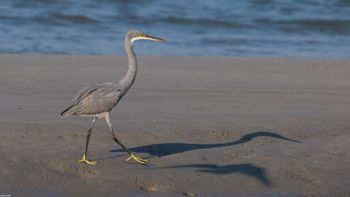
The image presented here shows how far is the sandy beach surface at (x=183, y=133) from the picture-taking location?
7746 mm

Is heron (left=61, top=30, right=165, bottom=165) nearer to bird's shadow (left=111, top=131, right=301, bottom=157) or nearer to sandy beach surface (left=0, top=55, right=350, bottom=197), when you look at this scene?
sandy beach surface (left=0, top=55, right=350, bottom=197)

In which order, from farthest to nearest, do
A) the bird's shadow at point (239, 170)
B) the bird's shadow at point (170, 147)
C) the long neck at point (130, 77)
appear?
the bird's shadow at point (170, 147), the long neck at point (130, 77), the bird's shadow at point (239, 170)

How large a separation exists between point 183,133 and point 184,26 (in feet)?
36.1

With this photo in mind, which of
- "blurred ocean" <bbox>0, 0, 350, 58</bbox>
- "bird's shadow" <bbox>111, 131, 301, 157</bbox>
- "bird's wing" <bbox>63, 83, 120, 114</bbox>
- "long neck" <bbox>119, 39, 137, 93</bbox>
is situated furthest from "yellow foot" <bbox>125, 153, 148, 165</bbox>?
"blurred ocean" <bbox>0, 0, 350, 58</bbox>

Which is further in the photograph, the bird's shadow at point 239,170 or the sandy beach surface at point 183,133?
the bird's shadow at point 239,170

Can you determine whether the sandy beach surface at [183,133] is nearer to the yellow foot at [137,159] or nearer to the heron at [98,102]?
the yellow foot at [137,159]

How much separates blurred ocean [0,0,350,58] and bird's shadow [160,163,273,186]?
7.33m

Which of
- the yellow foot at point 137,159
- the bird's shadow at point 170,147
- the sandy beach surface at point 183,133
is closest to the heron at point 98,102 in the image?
the yellow foot at point 137,159

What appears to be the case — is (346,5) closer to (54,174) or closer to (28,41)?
(28,41)

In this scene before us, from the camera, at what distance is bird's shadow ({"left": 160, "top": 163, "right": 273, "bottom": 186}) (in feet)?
26.3

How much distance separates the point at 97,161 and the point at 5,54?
651cm

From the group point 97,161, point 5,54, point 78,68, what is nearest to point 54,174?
point 97,161

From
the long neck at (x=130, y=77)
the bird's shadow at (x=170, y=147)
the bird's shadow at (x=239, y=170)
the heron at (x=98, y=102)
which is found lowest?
the bird's shadow at (x=239, y=170)

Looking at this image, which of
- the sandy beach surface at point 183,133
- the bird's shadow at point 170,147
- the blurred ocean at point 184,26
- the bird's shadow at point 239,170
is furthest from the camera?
the blurred ocean at point 184,26
